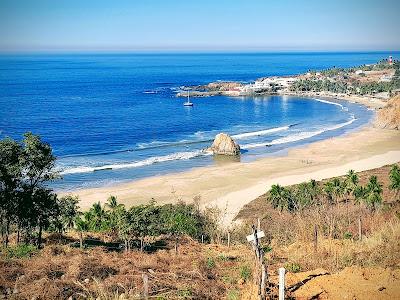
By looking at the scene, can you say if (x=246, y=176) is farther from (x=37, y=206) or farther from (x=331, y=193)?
(x=37, y=206)

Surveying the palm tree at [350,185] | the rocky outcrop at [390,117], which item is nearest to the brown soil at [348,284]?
the palm tree at [350,185]

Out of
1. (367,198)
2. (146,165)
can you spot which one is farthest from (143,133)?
(367,198)

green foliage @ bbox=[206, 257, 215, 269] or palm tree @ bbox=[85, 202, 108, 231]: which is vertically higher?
green foliage @ bbox=[206, 257, 215, 269]

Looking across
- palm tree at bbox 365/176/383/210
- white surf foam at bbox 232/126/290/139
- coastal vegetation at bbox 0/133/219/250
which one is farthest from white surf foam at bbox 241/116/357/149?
coastal vegetation at bbox 0/133/219/250

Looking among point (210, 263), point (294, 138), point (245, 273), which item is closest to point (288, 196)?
point (210, 263)

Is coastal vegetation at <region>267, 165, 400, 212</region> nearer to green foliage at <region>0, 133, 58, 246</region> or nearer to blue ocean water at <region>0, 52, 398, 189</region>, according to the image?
green foliage at <region>0, 133, 58, 246</region>

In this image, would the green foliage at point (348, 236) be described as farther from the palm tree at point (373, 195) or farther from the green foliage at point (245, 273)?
the palm tree at point (373, 195)

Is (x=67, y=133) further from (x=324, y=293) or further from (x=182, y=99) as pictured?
(x=324, y=293)
